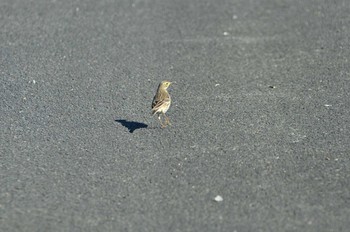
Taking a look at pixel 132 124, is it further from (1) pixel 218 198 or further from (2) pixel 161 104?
(1) pixel 218 198

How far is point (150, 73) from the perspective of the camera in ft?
34.7

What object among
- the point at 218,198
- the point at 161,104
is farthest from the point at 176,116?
the point at 218,198

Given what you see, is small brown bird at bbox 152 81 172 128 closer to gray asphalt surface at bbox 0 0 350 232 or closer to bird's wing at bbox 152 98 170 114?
bird's wing at bbox 152 98 170 114

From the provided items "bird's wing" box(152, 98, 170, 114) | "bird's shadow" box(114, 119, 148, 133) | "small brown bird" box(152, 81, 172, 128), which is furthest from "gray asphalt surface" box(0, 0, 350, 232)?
"bird's wing" box(152, 98, 170, 114)

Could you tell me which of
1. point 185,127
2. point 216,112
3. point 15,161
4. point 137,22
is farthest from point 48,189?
point 137,22

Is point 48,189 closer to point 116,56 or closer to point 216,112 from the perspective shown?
point 216,112

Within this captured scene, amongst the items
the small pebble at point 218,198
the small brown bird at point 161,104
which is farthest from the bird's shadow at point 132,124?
the small pebble at point 218,198

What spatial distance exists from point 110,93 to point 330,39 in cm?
406

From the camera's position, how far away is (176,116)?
9.12 metres

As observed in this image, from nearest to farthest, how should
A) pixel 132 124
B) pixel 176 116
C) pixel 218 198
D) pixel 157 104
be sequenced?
pixel 218 198 < pixel 157 104 < pixel 132 124 < pixel 176 116

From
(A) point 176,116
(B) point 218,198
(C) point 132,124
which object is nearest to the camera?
(B) point 218,198

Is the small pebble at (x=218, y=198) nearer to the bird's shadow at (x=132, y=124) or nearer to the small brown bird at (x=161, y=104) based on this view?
the small brown bird at (x=161, y=104)

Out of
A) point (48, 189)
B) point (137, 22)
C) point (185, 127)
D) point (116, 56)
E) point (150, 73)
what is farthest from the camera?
point (137, 22)

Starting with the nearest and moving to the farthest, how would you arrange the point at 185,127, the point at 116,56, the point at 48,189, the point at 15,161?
the point at 48,189 < the point at 15,161 < the point at 185,127 < the point at 116,56
